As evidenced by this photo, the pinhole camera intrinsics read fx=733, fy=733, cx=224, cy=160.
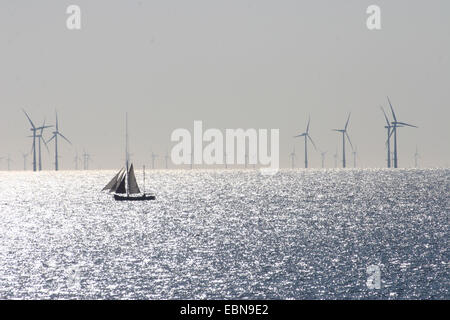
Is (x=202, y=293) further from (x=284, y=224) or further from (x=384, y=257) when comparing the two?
(x=284, y=224)

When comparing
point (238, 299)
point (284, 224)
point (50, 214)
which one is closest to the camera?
point (238, 299)

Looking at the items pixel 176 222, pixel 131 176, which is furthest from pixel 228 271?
pixel 131 176

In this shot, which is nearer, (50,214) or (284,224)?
(284,224)

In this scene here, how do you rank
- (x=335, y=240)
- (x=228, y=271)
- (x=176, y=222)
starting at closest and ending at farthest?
(x=228, y=271)
(x=335, y=240)
(x=176, y=222)

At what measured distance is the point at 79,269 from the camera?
89.3 m

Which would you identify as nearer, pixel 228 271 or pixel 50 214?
pixel 228 271

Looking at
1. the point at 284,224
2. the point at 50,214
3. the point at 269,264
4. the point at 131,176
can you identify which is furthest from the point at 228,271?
the point at 50,214

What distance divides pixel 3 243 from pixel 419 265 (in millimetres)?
69304

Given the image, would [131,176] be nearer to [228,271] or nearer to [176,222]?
[176,222]

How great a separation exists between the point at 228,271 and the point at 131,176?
94.8 metres

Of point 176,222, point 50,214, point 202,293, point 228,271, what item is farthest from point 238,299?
point 50,214

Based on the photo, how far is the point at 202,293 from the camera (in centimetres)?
7225
